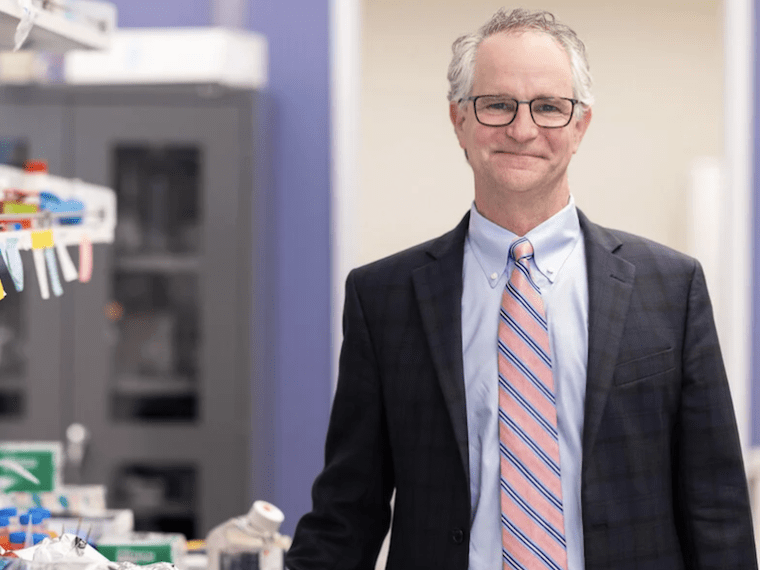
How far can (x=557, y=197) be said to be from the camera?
5.01ft

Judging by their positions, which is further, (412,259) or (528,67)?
(412,259)

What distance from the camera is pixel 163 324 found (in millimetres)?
3426

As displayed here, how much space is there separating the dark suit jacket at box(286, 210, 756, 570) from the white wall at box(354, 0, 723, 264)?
358 cm

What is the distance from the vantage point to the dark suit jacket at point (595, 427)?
1.44 m

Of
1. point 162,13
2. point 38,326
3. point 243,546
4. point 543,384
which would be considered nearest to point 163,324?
point 38,326

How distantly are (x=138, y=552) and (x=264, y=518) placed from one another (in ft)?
0.80

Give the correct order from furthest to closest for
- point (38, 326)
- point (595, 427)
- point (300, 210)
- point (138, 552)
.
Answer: point (300, 210), point (38, 326), point (138, 552), point (595, 427)

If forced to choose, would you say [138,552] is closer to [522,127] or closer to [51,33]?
[51,33]

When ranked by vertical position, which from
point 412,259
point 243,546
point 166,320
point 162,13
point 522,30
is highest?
point 162,13

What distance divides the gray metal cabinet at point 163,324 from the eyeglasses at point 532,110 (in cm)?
194

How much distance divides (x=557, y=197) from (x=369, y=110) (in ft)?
12.3

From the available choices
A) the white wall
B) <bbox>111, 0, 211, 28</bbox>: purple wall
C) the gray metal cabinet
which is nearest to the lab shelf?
the gray metal cabinet

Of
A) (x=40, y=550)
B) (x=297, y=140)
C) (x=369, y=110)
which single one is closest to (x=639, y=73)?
(x=369, y=110)

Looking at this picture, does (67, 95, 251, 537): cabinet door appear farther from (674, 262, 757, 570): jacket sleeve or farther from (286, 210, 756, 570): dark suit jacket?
(674, 262, 757, 570): jacket sleeve
